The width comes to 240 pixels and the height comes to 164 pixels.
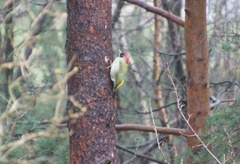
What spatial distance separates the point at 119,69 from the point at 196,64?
74.2 inches

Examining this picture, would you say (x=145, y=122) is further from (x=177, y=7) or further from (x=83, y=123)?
(x=83, y=123)

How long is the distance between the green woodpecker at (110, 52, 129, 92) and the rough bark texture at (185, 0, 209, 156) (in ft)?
5.58

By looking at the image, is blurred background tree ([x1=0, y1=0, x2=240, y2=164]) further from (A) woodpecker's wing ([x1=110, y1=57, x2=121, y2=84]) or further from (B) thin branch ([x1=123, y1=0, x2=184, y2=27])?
(A) woodpecker's wing ([x1=110, y1=57, x2=121, y2=84])

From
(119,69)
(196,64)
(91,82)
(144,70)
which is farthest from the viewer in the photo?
(144,70)

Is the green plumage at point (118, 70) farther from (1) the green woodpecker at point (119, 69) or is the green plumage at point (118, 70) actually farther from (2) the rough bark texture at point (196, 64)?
(2) the rough bark texture at point (196, 64)

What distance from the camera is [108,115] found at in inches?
216

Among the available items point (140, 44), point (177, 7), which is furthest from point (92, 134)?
point (140, 44)

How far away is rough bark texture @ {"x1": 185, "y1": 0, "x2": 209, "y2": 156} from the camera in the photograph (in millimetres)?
6883

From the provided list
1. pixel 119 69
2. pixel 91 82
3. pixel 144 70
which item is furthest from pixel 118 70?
pixel 144 70

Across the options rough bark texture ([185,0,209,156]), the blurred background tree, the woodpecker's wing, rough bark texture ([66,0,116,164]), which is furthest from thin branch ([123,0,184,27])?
the woodpecker's wing

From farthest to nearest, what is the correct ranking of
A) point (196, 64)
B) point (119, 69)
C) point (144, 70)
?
point (144, 70) → point (196, 64) → point (119, 69)

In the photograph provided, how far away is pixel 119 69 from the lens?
530 cm

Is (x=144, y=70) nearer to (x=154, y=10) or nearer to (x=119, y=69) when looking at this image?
(x=154, y=10)

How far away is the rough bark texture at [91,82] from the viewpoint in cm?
540
